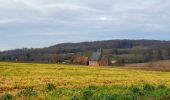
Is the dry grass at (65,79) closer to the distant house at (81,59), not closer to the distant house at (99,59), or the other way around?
the distant house at (99,59)

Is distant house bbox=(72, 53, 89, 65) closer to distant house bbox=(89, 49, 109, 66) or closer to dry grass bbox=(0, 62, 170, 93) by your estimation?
distant house bbox=(89, 49, 109, 66)

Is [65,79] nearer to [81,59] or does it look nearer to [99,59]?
[99,59]

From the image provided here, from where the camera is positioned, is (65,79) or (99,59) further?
(99,59)

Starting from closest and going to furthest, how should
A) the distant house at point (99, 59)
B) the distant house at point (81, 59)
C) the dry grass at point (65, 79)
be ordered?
the dry grass at point (65, 79) < the distant house at point (99, 59) < the distant house at point (81, 59)

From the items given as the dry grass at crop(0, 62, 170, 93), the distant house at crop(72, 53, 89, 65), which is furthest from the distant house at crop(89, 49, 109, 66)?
the dry grass at crop(0, 62, 170, 93)

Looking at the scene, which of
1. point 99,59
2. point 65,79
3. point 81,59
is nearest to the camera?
point 65,79

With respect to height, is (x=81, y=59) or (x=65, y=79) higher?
(x=81, y=59)

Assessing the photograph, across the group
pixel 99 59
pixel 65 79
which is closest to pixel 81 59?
pixel 99 59

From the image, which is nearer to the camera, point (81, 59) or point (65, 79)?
point (65, 79)

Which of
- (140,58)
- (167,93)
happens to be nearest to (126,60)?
(140,58)

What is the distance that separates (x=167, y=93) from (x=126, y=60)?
323 feet

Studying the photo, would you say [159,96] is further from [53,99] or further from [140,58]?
[140,58]

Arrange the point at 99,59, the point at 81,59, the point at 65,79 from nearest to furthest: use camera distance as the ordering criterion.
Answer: the point at 65,79 < the point at 99,59 < the point at 81,59

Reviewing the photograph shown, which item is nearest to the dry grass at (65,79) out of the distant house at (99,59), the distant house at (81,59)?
the distant house at (99,59)
